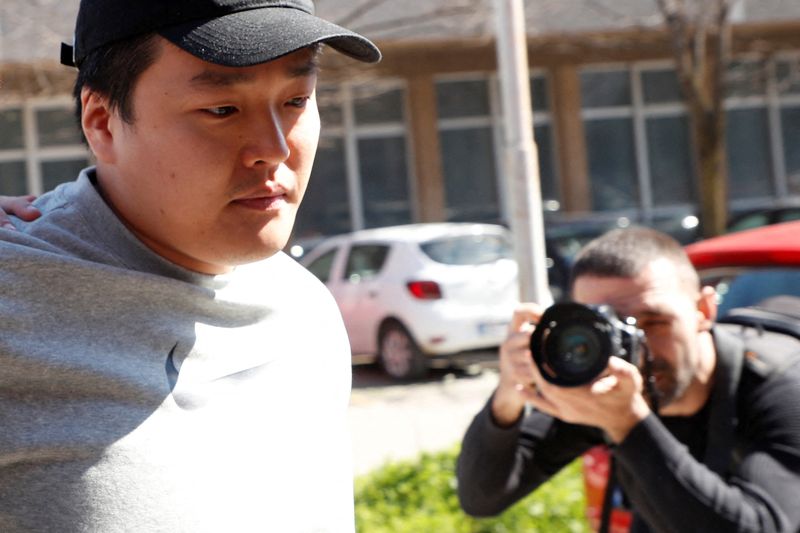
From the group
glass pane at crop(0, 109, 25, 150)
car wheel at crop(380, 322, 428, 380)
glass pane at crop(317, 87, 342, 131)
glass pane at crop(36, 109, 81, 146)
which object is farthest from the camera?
glass pane at crop(36, 109, 81, 146)

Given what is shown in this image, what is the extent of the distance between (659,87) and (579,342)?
67.9ft

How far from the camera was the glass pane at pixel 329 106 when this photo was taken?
57.7ft

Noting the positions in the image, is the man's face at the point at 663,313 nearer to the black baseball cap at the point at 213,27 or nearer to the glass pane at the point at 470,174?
the black baseball cap at the point at 213,27

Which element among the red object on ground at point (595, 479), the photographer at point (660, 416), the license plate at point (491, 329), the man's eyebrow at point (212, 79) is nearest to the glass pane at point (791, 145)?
the license plate at point (491, 329)

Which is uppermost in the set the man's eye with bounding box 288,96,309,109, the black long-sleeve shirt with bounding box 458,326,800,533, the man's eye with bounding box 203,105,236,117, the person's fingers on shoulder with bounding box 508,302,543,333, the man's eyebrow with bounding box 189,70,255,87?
the man's eyebrow with bounding box 189,70,255,87

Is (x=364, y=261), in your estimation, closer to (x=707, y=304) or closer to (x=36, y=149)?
(x=36, y=149)

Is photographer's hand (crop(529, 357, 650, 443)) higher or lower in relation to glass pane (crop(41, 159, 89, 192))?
lower

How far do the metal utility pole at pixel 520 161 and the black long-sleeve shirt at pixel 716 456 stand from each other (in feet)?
10.2

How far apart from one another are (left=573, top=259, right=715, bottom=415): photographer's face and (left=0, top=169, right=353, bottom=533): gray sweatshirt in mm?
1195

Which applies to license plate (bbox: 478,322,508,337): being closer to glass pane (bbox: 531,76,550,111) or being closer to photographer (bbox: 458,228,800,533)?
photographer (bbox: 458,228,800,533)

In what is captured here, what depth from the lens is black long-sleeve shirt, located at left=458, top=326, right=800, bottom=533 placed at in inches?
101

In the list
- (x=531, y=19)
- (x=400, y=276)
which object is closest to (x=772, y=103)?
(x=531, y=19)

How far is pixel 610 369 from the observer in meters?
2.61

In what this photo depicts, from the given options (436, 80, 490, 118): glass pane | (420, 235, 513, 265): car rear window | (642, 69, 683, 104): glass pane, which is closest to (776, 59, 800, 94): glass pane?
(642, 69, 683, 104): glass pane
